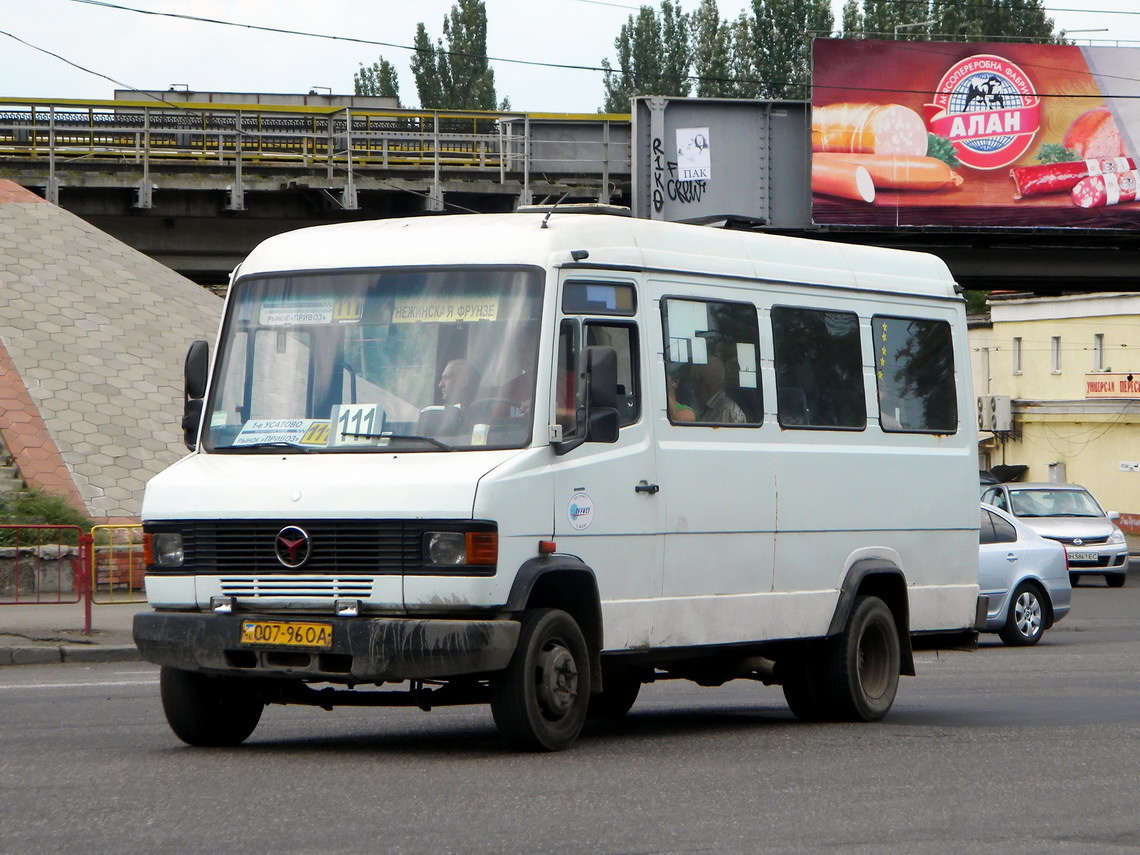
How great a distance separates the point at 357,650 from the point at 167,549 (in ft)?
4.02

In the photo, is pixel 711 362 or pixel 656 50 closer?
pixel 711 362

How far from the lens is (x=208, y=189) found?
1433 inches

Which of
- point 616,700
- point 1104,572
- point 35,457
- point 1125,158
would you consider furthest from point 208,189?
point 616,700

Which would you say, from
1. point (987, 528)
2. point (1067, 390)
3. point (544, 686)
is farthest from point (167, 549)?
point (1067, 390)

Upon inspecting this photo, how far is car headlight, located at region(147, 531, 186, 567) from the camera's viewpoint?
29.0 feet

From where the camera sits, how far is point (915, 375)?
11273 millimetres

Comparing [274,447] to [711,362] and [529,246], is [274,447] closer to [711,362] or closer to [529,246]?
[529,246]

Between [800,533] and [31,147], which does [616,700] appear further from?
[31,147]

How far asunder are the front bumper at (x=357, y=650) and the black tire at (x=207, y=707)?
15.5 inches

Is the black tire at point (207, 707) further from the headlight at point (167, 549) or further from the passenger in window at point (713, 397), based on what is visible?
the passenger in window at point (713, 397)

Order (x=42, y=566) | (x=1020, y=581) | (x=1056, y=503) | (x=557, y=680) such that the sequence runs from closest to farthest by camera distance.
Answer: (x=557, y=680) < (x=42, y=566) < (x=1020, y=581) < (x=1056, y=503)

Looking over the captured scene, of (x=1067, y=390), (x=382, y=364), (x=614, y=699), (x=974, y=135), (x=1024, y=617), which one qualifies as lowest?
(x=1024, y=617)

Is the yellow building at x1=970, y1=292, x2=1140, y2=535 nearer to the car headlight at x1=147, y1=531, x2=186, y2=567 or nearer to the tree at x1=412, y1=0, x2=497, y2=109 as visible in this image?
the tree at x1=412, y1=0, x2=497, y2=109

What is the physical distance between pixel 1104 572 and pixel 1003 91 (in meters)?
16.2
